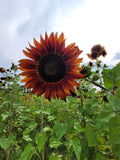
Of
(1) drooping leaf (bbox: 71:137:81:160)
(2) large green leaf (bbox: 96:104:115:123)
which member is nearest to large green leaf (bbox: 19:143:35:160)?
(1) drooping leaf (bbox: 71:137:81:160)

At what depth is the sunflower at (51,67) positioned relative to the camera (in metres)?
0.66

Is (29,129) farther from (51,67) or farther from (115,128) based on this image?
(115,128)

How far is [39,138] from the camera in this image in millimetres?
985

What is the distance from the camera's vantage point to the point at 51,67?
2.31ft

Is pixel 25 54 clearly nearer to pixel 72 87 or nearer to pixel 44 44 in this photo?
pixel 44 44

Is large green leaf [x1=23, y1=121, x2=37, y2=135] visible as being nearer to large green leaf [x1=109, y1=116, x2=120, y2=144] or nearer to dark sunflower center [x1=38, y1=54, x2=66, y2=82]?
dark sunflower center [x1=38, y1=54, x2=66, y2=82]

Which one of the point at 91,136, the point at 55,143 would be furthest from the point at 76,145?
the point at 55,143

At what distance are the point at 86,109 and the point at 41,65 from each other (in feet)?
1.19

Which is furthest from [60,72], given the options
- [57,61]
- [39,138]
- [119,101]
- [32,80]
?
[39,138]

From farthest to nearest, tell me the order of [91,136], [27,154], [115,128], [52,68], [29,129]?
[29,129] < [27,154] < [52,68] < [91,136] < [115,128]

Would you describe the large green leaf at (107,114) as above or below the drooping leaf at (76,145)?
above

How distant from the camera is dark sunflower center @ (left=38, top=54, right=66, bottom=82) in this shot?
699 millimetres

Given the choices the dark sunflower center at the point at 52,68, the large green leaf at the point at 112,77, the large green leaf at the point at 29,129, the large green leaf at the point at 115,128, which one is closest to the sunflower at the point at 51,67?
the dark sunflower center at the point at 52,68

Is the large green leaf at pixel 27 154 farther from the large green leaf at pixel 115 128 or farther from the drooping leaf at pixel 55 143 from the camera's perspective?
the large green leaf at pixel 115 128
